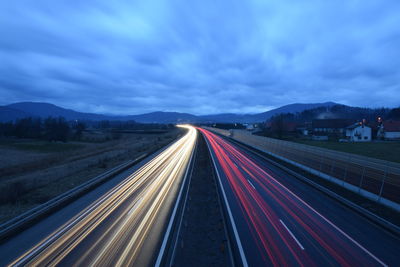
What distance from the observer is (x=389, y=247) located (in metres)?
10.2

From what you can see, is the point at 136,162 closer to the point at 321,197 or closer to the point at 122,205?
the point at 122,205

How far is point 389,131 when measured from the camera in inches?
2427

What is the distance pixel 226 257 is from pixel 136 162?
2641cm

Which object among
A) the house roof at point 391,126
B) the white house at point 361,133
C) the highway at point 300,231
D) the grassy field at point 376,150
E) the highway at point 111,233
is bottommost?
the highway at point 111,233

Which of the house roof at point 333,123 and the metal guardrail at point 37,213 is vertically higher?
the house roof at point 333,123

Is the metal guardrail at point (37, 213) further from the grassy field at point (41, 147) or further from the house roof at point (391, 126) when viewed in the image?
the house roof at point (391, 126)

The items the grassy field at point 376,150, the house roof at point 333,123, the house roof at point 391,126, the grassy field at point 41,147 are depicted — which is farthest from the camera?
the house roof at point 333,123

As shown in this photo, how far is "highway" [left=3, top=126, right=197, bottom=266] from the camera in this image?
9359mm

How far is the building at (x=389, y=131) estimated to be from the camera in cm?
6069

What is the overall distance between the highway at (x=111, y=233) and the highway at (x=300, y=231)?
4.51 metres

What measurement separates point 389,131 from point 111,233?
7747cm

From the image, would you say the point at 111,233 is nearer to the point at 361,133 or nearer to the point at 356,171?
the point at 356,171

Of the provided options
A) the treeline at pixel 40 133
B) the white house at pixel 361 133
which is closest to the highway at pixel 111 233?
the white house at pixel 361 133

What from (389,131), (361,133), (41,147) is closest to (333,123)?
(389,131)
